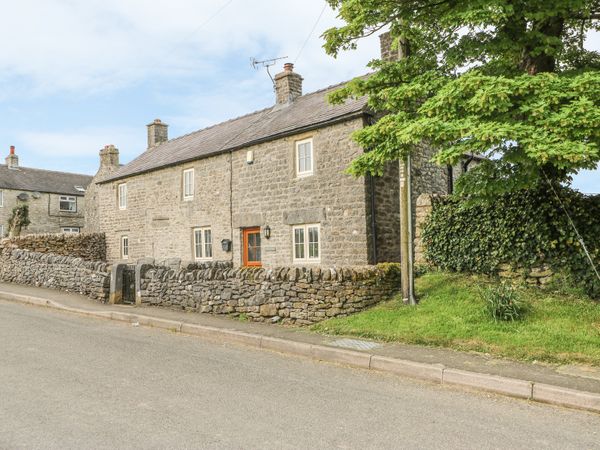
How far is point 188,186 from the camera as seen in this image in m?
19.7

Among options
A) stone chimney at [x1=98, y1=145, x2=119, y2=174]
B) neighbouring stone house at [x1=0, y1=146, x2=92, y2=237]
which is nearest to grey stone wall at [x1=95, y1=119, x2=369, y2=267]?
stone chimney at [x1=98, y1=145, x2=119, y2=174]

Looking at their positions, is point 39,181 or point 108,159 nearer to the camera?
point 108,159

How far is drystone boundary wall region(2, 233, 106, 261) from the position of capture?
20.1 metres

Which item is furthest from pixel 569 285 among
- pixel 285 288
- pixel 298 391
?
pixel 298 391

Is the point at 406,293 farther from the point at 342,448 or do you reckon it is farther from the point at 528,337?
the point at 342,448

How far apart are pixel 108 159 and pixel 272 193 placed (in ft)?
58.2

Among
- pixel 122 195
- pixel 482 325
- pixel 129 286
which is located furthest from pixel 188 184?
pixel 482 325

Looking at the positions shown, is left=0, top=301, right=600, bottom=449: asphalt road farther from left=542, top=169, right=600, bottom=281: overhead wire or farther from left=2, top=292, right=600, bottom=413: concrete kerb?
left=542, top=169, right=600, bottom=281: overhead wire

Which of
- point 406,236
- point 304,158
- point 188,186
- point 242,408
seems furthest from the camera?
point 188,186

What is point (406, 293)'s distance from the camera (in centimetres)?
988

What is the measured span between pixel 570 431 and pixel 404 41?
771 centimetres

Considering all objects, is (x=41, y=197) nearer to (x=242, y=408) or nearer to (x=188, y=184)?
(x=188, y=184)

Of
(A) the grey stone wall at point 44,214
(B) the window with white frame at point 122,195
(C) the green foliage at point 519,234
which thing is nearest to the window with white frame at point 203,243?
(B) the window with white frame at point 122,195

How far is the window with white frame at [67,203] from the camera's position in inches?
1623
